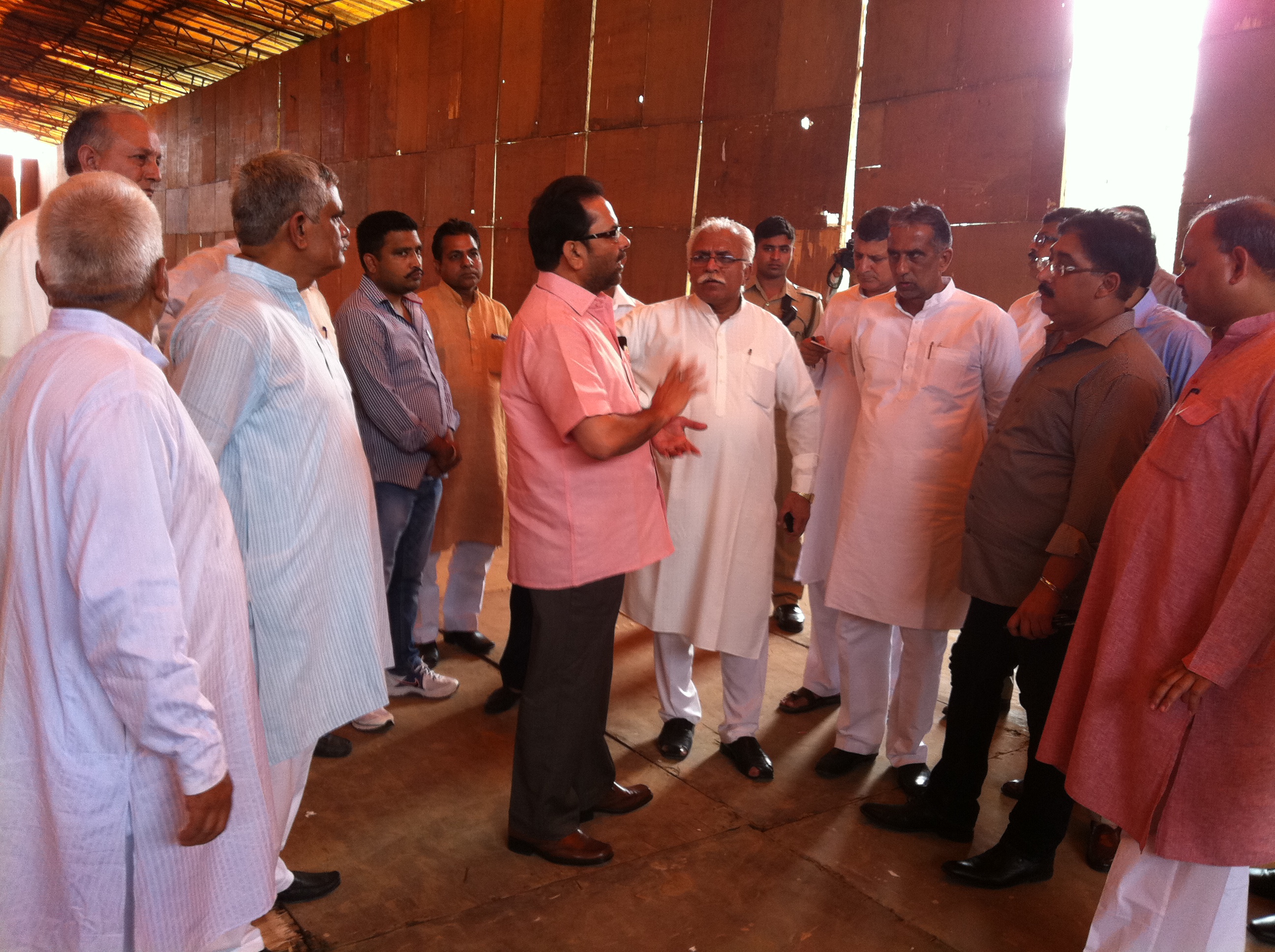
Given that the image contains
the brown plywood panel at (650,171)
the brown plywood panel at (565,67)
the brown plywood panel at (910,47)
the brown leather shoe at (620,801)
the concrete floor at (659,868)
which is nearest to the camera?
the concrete floor at (659,868)

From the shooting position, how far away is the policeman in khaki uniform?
183 inches

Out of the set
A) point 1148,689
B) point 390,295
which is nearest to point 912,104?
point 390,295

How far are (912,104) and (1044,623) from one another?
14.6ft

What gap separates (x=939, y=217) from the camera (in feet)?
9.85

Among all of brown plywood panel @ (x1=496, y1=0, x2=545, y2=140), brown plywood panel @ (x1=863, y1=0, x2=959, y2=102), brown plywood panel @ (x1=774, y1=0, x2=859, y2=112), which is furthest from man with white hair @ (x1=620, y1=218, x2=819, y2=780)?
brown plywood panel @ (x1=496, y1=0, x2=545, y2=140)

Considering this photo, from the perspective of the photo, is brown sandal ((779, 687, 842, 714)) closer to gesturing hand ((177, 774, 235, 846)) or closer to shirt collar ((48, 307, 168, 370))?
gesturing hand ((177, 774, 235, 846))

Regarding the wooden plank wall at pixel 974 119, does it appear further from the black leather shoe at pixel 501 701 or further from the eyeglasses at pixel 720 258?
the black leather shoe at pixel 501 701

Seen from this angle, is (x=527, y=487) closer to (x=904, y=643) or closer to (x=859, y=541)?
(x=859, y=541)

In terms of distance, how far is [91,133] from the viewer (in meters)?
2.81

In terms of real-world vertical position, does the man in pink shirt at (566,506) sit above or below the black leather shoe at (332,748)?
above

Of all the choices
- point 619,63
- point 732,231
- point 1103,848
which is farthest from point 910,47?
point 1103,848

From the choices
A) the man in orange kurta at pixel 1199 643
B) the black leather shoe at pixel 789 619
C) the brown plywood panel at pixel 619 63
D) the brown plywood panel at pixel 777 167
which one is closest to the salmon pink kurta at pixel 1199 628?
the man in orange kurta at pixel 1199 643

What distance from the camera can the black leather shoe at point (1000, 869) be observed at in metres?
2.51

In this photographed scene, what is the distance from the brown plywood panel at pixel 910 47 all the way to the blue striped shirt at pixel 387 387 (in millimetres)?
3863
